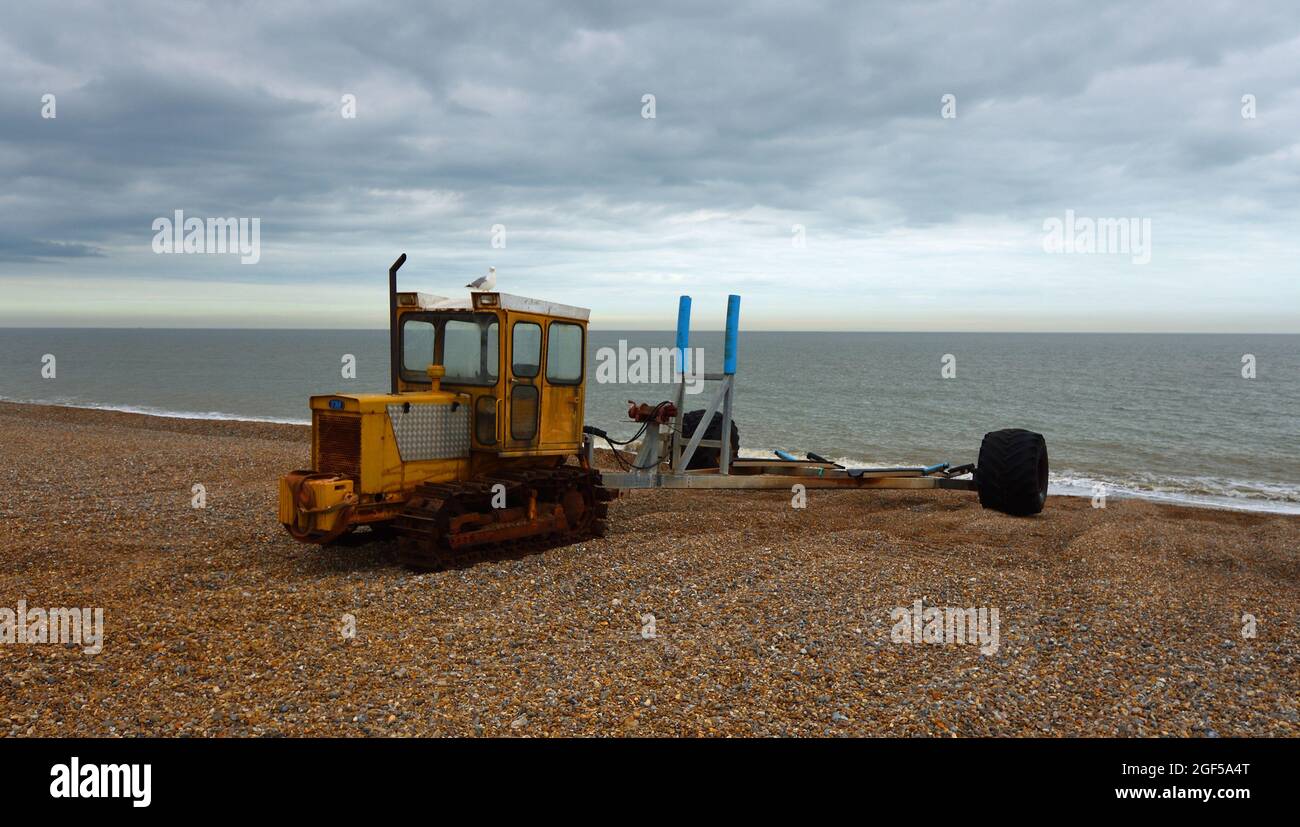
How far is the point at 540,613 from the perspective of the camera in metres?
7.41

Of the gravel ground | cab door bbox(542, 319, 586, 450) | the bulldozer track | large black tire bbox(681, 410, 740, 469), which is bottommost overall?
the gravel ground

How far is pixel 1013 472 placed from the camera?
13133 millimetres

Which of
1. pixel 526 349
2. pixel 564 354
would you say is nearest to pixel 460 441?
pixel 526 349

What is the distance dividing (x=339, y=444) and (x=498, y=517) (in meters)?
1.83

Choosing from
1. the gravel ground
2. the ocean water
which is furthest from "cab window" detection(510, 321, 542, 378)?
the ocean water

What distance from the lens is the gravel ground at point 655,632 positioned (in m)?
5.45

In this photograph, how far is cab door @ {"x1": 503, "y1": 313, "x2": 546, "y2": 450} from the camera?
30.1 feet

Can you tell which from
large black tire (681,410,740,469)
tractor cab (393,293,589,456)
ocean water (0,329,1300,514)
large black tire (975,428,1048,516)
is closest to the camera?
tractor cab (393,293,589,456)

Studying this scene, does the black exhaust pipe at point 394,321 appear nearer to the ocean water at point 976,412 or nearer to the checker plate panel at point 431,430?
the checker plate panel at point 431,430

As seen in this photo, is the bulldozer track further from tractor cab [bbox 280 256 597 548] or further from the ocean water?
the ocean water

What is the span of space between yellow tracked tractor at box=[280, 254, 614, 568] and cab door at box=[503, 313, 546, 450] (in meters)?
0.01

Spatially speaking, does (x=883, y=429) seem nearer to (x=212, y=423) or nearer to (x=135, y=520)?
(x=212, y=423)

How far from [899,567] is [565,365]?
4.51 meters

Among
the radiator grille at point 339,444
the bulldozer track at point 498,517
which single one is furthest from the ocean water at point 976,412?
the radiator grille at point 339,444
